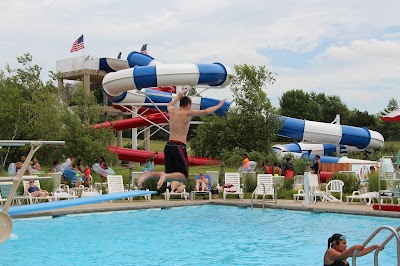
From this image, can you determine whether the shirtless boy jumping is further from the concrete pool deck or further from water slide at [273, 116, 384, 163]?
water slide at [273, 116, 384, 163]

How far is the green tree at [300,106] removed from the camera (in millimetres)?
60406

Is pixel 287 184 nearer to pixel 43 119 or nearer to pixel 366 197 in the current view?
pixel 366 197

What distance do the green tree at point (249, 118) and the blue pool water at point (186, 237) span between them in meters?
8.44

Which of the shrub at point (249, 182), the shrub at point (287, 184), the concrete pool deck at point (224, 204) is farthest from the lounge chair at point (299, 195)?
the shrub at point (249, 182)

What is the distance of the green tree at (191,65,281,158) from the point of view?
81.7ft

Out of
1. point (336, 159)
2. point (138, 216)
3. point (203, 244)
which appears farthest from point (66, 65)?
point (203, 244)

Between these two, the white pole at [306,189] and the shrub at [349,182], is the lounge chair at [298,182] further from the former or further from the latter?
the white pole at [306,189]

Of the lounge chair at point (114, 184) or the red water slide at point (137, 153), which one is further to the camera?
the red water slide at point (137, 153)

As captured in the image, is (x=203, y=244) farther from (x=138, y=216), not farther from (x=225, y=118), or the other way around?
(x=225, y=118)

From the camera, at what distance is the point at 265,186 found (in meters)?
17.5

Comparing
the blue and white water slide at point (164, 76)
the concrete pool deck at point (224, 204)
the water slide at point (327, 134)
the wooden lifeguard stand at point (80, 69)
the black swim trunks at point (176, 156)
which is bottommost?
the concrete pool deck at point (224, 204)

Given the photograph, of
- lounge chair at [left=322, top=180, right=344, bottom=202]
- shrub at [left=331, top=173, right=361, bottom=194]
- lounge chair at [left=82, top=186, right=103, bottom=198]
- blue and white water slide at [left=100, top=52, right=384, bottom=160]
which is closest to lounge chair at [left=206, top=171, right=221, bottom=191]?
blue and white water slide at [left=100, top=52, right=384, bottom=160]


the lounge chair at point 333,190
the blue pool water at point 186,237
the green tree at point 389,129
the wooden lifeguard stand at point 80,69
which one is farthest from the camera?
the green tree at point 389,129

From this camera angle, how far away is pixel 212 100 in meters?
26.8
